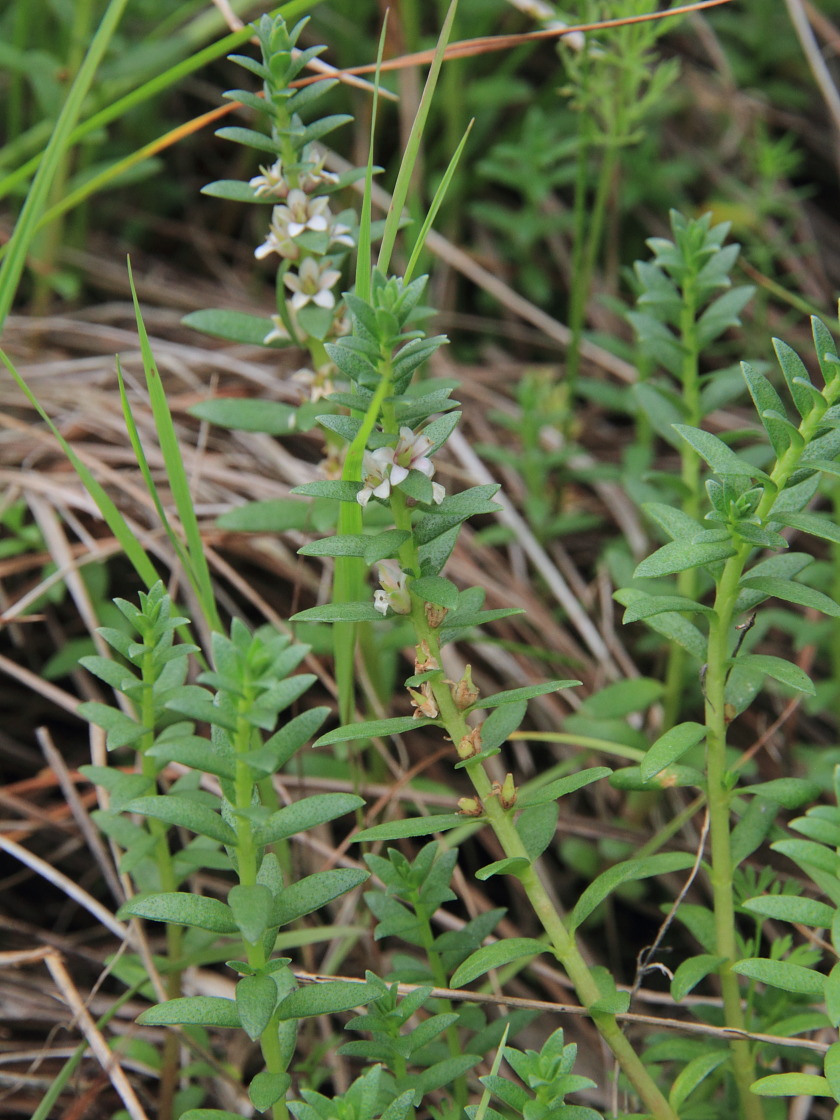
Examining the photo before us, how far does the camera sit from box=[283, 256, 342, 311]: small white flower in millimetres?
2010

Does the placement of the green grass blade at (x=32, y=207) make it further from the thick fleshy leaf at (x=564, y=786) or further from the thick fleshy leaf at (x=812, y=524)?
the thick fleshy leaf at (x=812, y=524)

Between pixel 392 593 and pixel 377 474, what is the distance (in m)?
0.18

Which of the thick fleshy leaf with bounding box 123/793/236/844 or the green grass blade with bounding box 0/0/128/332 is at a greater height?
the green grass blade with bounding box 0/0/128/332

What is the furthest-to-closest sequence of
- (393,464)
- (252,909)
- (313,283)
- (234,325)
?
1. (234,325)
2. (313,283)
3. (393,464)
4. (252,909)

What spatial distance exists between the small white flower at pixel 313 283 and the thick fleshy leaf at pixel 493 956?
1.18 m

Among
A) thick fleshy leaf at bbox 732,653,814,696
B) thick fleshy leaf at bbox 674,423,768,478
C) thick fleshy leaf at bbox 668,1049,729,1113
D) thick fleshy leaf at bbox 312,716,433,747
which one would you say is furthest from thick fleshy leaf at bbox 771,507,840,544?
thick fleshy leaf at bbox 668,1049,729,1113

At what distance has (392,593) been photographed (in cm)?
159

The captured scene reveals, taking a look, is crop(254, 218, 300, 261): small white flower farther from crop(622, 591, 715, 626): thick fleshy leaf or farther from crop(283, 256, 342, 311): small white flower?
crop(622, 591, 715, 626): thick fleshy leaf

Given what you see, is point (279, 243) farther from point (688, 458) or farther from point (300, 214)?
point (688, 458)

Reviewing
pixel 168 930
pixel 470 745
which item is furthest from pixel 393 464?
pixel 168 930

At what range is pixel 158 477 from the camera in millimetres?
2885

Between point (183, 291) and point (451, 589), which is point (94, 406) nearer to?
point (183, 291)

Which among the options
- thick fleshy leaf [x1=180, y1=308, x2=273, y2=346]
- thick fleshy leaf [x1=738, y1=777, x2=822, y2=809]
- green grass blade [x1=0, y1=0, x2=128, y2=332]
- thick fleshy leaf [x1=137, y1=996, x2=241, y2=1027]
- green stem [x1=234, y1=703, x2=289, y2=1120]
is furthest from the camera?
thick fleshy leaf [x1=180, y1=308, x2=273, y2=346]

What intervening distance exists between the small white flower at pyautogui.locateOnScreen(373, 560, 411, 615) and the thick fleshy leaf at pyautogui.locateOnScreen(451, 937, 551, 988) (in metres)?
0.52
